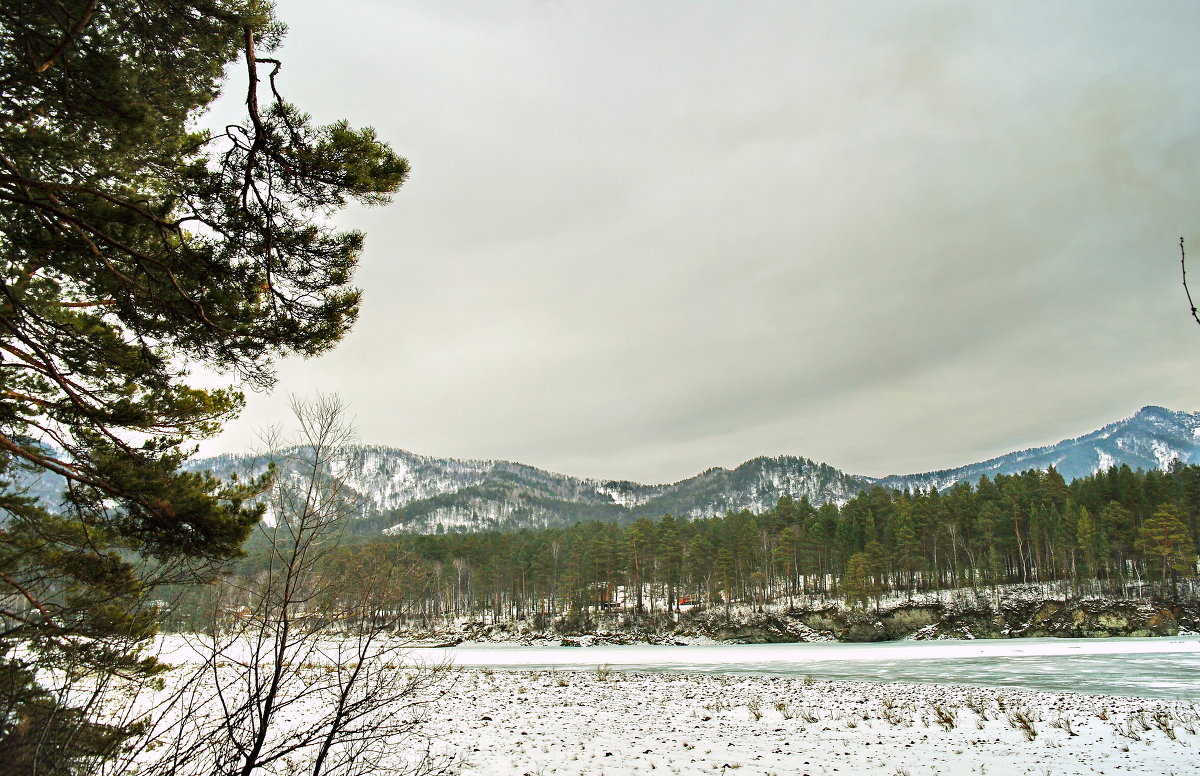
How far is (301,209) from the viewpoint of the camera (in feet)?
18.5

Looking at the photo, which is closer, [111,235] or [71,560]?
[111,235]

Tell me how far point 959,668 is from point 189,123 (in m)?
28.3

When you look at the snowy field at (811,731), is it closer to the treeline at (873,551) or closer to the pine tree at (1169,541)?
the treeline at (873,551)

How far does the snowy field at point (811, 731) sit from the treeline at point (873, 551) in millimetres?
35204

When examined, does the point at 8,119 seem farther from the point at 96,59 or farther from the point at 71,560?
the point at 71,560

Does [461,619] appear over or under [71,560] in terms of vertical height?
under

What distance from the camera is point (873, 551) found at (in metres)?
55.5

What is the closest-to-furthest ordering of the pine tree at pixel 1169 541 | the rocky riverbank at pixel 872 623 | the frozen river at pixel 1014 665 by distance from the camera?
1. the frozen river at pixel 1014 665
2. the rocky riverbank at pixel 872 623
3. the pine tree at pixel 1169 541

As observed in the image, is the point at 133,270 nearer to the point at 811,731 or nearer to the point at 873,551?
the point at 811,731

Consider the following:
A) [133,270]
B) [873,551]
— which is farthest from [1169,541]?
[133,270]

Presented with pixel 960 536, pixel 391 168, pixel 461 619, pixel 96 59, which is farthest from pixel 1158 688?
pixel 461 619

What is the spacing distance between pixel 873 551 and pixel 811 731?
49857mm

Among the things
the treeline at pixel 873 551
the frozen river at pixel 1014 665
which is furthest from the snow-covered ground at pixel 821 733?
the treeline at pixel 873 551

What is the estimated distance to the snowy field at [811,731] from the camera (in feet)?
27.8
